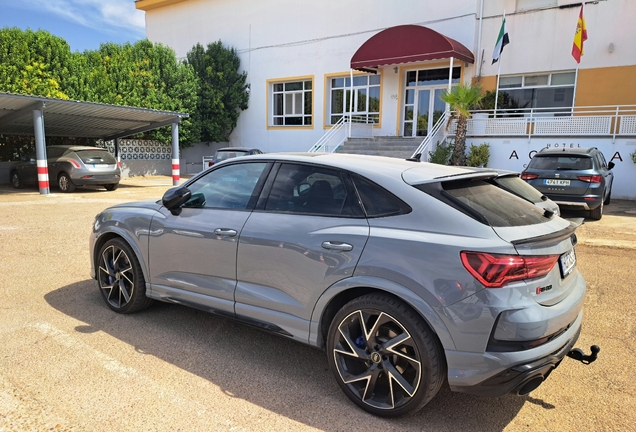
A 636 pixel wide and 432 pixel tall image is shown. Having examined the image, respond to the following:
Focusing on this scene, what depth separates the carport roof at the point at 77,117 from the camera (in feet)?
45.7

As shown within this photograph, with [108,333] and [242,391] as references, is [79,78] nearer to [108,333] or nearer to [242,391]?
[108,333]

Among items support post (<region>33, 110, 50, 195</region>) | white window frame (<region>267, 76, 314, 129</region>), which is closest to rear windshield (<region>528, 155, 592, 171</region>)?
white window frame (<region>267, 76, 314, 129</region>)

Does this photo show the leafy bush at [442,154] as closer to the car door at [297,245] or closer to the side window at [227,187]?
the side window at [227,187]

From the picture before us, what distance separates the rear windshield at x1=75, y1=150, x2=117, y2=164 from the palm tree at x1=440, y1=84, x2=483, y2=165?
1209 cm

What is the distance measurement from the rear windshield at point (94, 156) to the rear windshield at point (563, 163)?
13.4 metres

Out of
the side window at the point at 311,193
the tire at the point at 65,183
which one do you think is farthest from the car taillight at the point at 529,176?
the tire at the point at 65,183

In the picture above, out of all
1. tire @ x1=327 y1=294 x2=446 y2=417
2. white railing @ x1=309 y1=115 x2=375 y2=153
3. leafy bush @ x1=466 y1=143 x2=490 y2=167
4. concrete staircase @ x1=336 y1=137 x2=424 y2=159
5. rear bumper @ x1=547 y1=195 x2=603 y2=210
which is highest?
white railing @ x1=309 y1=115 x2=375 y2=153

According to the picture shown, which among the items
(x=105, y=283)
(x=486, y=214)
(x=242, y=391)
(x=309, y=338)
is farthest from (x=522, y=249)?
(x=105, y=283)

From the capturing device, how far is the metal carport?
13961 millimetres

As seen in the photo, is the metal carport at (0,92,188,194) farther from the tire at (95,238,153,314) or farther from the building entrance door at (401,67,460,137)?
the tire at (95,238,153,314)

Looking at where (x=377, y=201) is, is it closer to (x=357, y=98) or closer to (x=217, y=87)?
(x=357, y=98)

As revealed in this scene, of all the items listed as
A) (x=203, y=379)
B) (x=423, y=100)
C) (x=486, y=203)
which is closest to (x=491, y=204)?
(x=486, y=203)

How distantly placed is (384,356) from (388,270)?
1.83ft

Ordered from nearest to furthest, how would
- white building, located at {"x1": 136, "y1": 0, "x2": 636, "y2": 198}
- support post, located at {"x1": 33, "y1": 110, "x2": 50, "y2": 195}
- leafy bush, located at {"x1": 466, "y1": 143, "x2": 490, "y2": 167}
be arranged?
support post, located at {"x1": 33, "y1": 110, "x2": 50, "y2": 195} < white building, located at {"x1": 136, "y1": 0, "x2": 636, "y2": 198} < leafy bush, located at {"x1": 466, "y1": 143, "x2": 490, "y2": 167}
